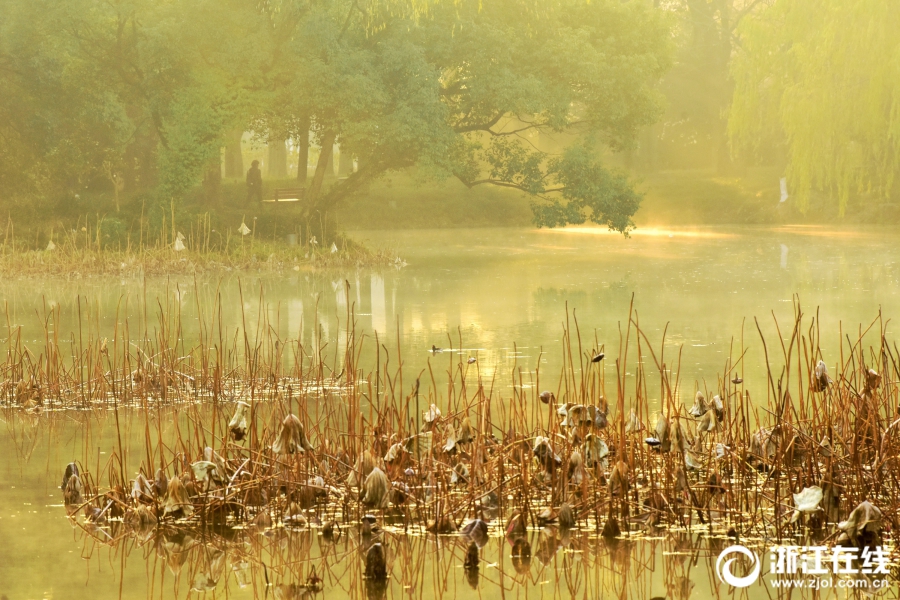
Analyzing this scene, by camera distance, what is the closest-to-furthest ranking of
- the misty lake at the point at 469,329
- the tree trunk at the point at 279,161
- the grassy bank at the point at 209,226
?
the misty lake at the point at 469,329, the grassy bank at the point at 209,226, the tree trunk at the point at 279,161

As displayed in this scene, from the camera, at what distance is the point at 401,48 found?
20.4m

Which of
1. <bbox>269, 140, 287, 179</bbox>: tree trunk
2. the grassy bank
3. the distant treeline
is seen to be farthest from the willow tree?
<bbox>269, 140, 287, 179</bbox>: tree trunk

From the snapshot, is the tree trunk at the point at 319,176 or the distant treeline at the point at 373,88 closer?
the distant treeline at the point at 373,88

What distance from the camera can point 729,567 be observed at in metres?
3.89

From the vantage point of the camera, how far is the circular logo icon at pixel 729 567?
378cm

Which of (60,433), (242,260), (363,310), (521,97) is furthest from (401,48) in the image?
(60,433)

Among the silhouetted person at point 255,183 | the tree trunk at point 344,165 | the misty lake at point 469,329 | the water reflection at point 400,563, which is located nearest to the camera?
the water reflection at point 400,563

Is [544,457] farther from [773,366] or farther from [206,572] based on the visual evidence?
[773,366]

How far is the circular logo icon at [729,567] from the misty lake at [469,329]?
0.04 meters

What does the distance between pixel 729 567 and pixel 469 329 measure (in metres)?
7.91

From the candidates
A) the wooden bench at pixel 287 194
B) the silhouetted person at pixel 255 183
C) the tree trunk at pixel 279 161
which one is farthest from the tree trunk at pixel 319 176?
the tree trunk at pixel 279 161

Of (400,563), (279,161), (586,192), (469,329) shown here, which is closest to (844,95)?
(586,192)

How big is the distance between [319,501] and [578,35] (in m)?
18.2

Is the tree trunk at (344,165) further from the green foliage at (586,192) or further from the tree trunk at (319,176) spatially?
the green foliage at (586,192)
